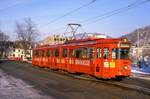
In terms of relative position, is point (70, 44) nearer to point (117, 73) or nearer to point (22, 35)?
point (117, 73)

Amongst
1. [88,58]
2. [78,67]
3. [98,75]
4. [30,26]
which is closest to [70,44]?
[78,67]

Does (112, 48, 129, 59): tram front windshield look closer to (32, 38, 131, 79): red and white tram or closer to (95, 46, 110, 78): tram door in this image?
(32, 38, 131, 79): red and white tram

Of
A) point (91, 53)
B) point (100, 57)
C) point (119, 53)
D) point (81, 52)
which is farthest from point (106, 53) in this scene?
point (81, 52)

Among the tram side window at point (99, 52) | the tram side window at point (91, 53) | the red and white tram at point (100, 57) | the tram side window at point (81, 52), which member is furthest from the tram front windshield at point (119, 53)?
the tram side window at point (81, 52)

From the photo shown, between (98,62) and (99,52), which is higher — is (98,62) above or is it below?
below

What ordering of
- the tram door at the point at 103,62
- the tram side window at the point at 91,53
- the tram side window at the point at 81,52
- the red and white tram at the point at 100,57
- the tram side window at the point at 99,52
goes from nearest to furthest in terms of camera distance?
the red and white tram at the point at 100,57 < the tram door at the point at 103,62 < the tram side window at the point at 99,52 < the tram side window at the point at 91,53 < the tram side window at the point at 81,52

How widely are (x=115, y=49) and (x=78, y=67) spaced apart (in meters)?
5.50

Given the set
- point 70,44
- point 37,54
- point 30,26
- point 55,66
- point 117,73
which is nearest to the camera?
point 117,73

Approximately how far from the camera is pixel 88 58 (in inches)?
1000

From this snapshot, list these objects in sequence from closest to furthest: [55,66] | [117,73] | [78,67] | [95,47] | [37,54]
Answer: [117,73] → [95,47] → [78,67] → [55,66] → [37,54]

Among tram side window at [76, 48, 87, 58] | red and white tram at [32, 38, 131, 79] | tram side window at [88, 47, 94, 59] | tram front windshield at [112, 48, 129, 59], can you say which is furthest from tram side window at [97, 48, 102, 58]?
tram side window at [76, 48, 87, 58]

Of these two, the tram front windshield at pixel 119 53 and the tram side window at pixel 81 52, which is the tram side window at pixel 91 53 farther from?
the tram front windshield at pixel 119 53

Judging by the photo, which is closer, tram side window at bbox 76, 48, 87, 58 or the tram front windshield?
the tram front windshield

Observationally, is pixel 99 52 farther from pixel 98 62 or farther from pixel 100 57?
pixel 98 62
